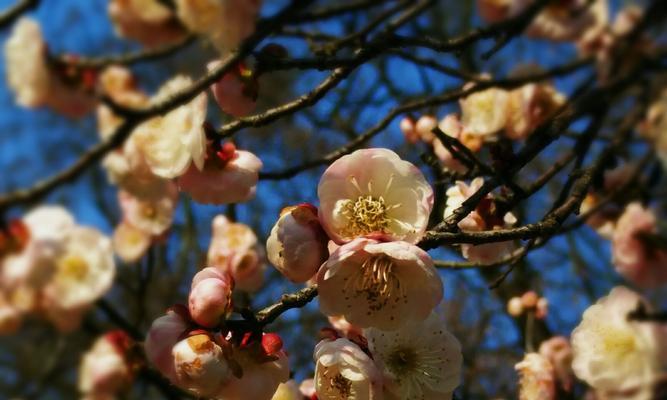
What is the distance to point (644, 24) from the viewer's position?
55.7 inches

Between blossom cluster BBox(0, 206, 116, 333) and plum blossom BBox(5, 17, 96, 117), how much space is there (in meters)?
0.34

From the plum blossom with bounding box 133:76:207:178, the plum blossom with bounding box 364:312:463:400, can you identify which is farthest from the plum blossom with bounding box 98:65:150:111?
the plum blossom with bounding box 364:312:463:400

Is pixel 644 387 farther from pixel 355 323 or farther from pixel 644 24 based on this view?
pixel 644 24

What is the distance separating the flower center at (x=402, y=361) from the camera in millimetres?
1317

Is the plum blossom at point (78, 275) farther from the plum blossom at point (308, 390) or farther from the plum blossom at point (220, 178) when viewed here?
the plum blossom at point (308, 390)

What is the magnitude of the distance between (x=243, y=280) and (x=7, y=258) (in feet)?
4.19

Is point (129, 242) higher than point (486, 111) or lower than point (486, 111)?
lower

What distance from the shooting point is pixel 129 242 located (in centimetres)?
212

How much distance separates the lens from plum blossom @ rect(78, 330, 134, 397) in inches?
66.2

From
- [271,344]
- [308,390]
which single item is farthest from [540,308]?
[271,344]

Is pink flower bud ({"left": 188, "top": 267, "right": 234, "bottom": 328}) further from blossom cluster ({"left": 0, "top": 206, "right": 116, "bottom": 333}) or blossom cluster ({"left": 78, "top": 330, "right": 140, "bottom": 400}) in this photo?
blossom cluster ({"left": 78, "top": 330, "right": 140, "bottom": 400})

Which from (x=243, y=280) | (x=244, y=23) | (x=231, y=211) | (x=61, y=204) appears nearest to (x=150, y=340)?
(x=61, y=204)

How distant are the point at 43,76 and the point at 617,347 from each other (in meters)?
1.17

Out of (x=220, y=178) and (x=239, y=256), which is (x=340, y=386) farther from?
(x=239, y=256)
